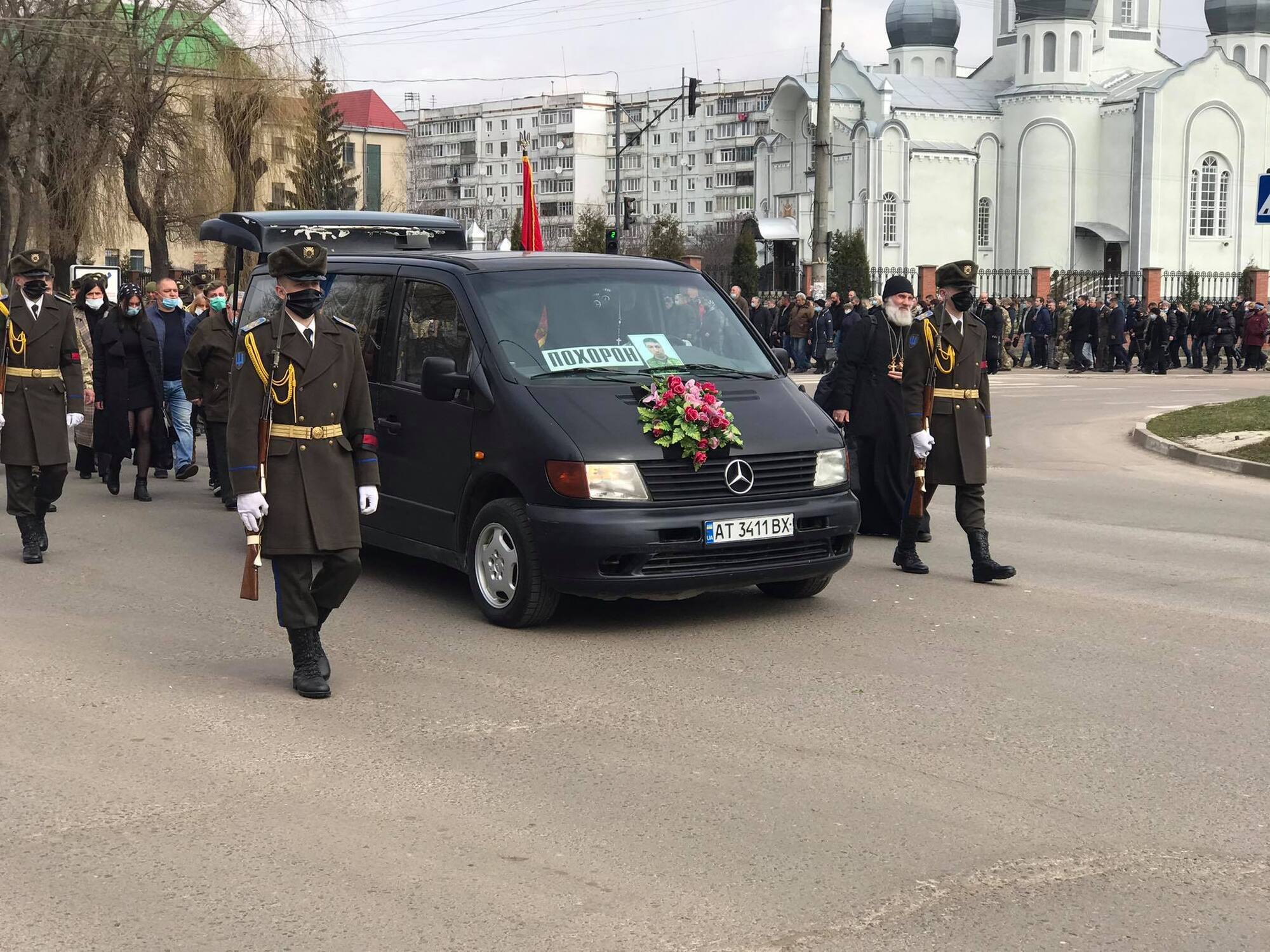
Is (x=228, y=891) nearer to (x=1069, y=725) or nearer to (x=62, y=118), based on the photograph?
(x=1069, y=725)

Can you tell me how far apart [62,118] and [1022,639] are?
2933cm

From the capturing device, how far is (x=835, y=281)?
6112cm

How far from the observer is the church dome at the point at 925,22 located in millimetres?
83062

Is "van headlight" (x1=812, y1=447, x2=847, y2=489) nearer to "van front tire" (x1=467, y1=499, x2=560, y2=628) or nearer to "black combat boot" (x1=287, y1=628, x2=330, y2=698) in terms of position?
"van front tire" (x1=467, y1=499, x2=560, y2=628)

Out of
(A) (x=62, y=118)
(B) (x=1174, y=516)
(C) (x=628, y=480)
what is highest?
(A) (x=62, y=118)

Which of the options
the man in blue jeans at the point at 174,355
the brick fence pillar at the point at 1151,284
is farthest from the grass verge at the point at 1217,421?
the brick fence pillar at the point at 1151,284

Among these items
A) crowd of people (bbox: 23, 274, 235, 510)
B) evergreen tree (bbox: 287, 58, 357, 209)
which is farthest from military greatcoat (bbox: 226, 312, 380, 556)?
evergreen tree (bbox: 287, 58, 357, 209)

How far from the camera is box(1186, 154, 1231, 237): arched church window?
73688 millimetres

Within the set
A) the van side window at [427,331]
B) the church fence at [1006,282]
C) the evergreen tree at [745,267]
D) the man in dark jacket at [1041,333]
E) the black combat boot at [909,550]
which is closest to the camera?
the van side window at [427,331]

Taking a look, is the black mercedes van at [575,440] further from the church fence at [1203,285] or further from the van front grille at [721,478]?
the church fence at [1203,285]

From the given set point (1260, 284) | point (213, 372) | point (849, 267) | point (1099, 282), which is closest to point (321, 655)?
point (213, 372)

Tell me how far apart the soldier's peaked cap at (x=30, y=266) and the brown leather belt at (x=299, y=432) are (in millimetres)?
4875

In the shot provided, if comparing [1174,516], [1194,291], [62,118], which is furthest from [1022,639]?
[1194,291]

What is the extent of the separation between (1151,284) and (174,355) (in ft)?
158
